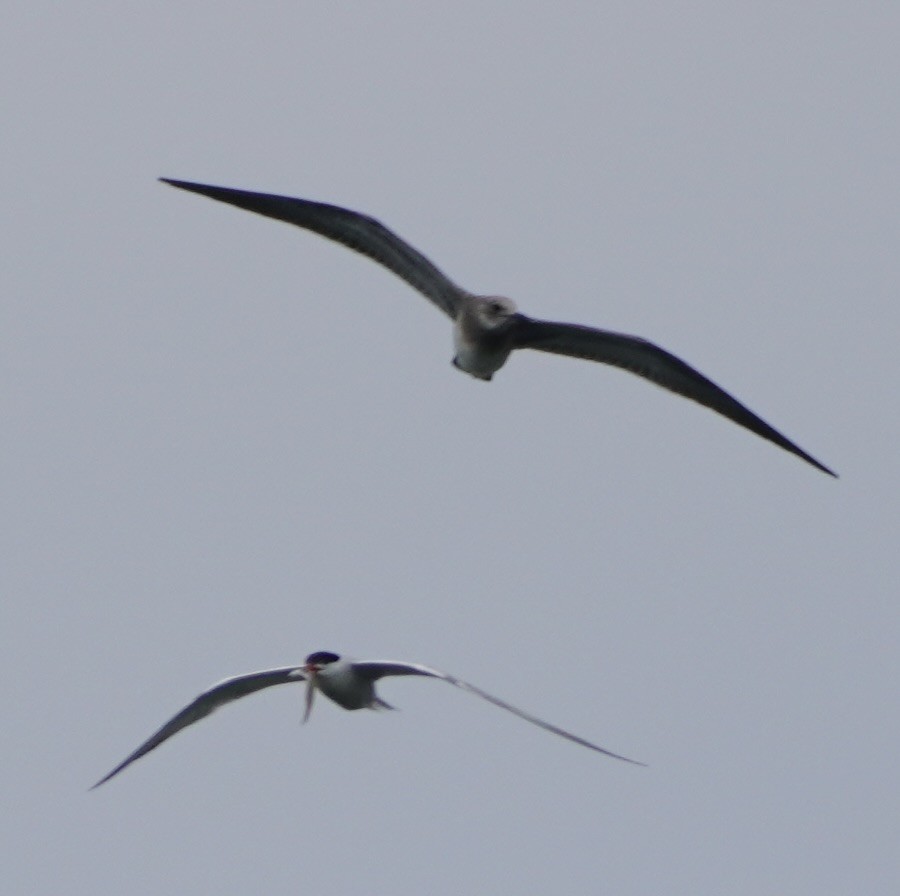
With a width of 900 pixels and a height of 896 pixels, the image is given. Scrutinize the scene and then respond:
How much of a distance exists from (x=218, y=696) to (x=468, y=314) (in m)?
6.48

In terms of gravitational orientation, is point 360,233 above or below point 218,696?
above

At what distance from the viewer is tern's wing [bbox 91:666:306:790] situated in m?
24.9

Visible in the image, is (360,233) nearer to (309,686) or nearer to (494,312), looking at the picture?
(494,312)

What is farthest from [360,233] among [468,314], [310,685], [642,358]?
[310,685]

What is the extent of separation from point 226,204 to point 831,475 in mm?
5233

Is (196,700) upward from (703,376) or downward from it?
downward

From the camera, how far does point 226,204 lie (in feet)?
66.1

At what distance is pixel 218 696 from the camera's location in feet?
82.4

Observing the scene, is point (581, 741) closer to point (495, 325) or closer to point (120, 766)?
point (495, 325)

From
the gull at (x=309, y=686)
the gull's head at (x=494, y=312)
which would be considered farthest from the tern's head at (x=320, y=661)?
the gull's head at (x=494, y=312)

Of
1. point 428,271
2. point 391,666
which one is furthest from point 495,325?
point 391,666

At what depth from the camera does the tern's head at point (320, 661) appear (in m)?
25.0

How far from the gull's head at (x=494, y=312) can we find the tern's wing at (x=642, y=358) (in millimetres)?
114

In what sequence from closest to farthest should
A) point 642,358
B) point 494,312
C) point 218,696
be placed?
point 494,312, point 642,358, point 218,696
